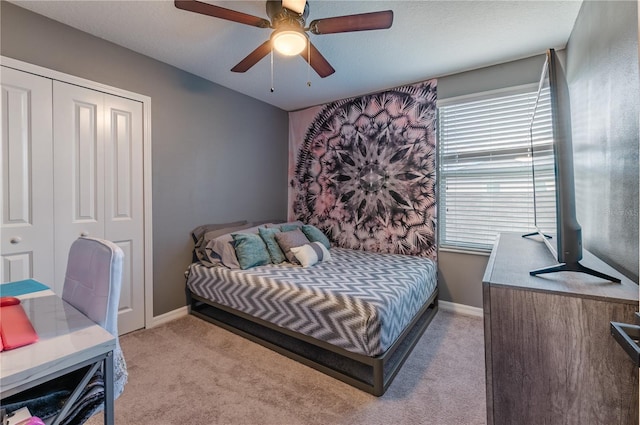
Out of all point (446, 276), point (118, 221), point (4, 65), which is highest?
point (4, 65)

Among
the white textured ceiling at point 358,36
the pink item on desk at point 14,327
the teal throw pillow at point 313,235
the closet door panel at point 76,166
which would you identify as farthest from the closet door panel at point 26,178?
the teal throw pillow at point 313,235

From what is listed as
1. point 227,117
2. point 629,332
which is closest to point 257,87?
point 227,117

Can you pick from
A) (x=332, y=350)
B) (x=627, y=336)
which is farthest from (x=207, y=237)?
(x=627, y=336)

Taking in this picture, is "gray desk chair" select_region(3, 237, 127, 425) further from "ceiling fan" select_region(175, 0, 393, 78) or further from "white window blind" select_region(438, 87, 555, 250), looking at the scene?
"white window blind" select_region(438, 87, 555, 250)

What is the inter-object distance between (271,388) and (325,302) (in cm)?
64

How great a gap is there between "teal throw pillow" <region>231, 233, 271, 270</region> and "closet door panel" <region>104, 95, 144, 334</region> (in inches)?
35.1

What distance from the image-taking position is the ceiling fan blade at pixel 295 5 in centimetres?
156

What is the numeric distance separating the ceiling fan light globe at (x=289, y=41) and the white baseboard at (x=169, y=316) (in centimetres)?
266

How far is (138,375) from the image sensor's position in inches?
74.4

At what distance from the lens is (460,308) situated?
2965 mm

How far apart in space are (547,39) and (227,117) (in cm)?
322

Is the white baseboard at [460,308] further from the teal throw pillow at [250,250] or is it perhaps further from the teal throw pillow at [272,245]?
the teal throw pillow at [250,250]

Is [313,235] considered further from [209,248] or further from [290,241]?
[209,248]

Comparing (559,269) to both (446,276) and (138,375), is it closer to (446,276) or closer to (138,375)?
(446,276)
